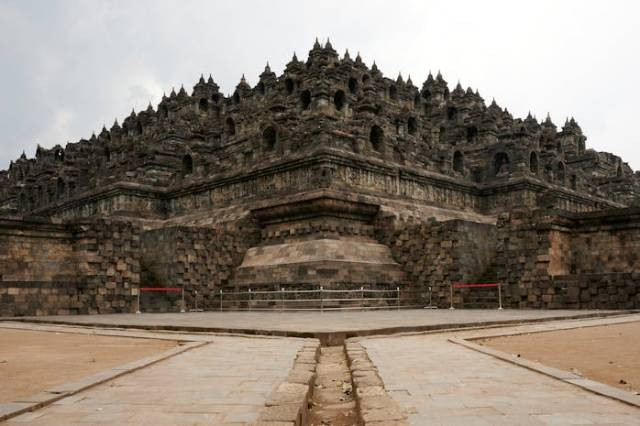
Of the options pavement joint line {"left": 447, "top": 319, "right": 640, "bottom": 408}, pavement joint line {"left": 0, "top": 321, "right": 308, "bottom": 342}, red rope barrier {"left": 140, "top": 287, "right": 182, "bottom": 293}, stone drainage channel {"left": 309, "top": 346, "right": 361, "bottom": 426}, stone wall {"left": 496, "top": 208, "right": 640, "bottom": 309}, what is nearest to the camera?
pavement joint line {"left": 447, "top": 319, "right": 640, "bottom": 408}

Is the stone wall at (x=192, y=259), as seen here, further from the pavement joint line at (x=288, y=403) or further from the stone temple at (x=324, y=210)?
the pavement joint line at (x=288, y=403)

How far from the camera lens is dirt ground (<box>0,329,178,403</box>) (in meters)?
6.64

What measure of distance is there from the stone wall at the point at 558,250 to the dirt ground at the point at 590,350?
8508mm

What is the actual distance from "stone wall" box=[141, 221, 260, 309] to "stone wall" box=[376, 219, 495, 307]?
285 inches

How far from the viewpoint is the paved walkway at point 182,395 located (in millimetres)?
4836

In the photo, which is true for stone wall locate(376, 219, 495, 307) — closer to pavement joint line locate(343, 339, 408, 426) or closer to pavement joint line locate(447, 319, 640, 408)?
pavement joint line locate(447, 319, 640, 408)

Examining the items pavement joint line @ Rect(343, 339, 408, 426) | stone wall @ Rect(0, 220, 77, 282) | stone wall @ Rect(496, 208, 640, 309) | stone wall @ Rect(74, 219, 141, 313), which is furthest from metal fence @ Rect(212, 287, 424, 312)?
pavement joint line @ Rect(343, 339, 408, 426)

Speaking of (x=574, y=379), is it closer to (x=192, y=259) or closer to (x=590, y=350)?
(x=590, y=350)

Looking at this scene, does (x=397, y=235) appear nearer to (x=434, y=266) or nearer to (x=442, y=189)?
(x=434, y=266)

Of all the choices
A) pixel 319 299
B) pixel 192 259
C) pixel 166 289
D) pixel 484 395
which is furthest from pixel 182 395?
pixel 192 259

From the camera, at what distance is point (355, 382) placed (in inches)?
259

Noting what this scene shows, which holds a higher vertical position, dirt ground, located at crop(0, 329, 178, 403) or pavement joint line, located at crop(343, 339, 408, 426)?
dirt ground, located at crop(0, 329, 178, 403)

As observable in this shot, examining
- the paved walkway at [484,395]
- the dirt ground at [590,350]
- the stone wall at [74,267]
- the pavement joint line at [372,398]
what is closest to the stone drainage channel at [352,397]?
the pavement joint line at [372,398]

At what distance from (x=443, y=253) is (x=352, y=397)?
19659 mm
